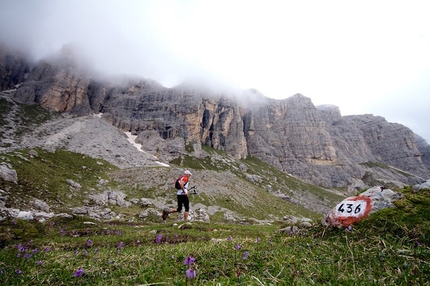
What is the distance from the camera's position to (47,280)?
432cm

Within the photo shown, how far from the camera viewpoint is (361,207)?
24.6 feet

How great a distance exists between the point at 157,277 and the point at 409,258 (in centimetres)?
473

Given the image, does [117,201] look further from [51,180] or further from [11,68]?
[11,68]

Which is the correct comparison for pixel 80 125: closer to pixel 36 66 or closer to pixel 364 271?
pixel 36 66

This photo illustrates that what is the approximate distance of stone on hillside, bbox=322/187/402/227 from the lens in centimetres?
724

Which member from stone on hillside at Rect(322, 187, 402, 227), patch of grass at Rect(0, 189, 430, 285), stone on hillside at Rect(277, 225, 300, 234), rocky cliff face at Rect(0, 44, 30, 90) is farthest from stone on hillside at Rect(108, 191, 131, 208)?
rocky cliff face at Rect(0, 44, 30, 90)

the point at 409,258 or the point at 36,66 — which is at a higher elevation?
the point at 36,66

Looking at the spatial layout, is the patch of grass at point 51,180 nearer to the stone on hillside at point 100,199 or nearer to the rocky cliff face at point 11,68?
the stone on hillside at point 100,199

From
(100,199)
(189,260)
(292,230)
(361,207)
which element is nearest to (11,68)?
(100,199)

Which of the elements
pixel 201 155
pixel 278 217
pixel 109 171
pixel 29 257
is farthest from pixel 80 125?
pixel 29 257

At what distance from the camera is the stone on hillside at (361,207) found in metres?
7.24

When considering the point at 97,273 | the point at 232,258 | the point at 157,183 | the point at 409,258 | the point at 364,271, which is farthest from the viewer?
A: the point at 157,183

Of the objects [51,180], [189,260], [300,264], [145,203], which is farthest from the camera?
[145,203]

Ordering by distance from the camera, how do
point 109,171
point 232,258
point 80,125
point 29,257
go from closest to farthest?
point 232,258 → point 29,257 → point 109,171 → point 80,125
